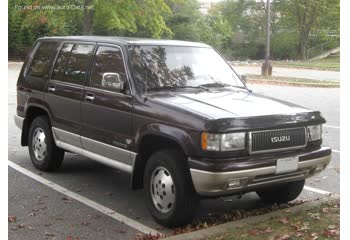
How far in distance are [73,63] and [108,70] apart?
2.82 feet

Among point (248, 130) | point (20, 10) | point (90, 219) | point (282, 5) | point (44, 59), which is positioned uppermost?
point (282, 5)

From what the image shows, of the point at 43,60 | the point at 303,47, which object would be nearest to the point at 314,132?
the point at 43,60

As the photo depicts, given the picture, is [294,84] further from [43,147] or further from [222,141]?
[222,141]

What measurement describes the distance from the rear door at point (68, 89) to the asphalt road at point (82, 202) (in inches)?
27.1

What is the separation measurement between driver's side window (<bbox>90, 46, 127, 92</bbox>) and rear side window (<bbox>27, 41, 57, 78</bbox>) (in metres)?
1.18

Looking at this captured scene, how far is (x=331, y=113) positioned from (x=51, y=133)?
930cm

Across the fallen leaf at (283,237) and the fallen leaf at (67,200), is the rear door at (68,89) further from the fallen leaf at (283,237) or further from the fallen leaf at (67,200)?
the fallen leaf at (283,237)

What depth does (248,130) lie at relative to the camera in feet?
16.0

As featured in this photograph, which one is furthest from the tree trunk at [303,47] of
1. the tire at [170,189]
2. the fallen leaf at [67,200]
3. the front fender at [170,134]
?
the tire at [170,189]

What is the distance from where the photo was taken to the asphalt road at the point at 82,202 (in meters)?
5.17

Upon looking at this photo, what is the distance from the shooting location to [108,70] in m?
6.16

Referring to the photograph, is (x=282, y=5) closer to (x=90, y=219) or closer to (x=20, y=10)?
(x=20, y=10)

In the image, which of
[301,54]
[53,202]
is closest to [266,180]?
[53,202]

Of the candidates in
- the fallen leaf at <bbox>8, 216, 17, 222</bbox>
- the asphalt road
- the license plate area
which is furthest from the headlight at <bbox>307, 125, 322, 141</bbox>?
the fallen leaf at <bbox>8, 216, 17, 222</bbox>
